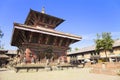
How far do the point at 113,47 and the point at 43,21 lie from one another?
967 inches

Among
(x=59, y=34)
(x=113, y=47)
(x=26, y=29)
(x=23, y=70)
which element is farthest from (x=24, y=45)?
(x=113, y=47)

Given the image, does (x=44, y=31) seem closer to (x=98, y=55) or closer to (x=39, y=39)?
(x=39, y=39)

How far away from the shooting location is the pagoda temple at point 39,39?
18.1m

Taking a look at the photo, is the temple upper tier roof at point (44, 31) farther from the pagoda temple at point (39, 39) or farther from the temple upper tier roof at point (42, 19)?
the temple upper tier roof at point (42, 19)

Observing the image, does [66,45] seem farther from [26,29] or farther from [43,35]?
[26,29]

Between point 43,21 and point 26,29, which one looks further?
point 43,21

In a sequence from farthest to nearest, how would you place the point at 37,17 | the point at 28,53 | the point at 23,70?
the point at 37,17 < the point at 28,53 < the point at 23,70

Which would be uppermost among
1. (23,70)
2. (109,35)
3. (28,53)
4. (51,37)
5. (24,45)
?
(109,35)

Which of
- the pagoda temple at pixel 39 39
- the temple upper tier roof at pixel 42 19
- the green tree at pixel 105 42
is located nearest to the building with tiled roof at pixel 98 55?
the green tree at pixel 105 42

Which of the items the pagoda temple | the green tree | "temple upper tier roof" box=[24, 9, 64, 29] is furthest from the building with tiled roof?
the pagoda temple

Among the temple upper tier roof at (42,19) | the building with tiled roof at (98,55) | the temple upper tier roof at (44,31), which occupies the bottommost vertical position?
the building with tiled roof at (98,55)

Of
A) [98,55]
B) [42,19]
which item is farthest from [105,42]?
[42,19]

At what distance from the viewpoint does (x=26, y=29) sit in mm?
17203

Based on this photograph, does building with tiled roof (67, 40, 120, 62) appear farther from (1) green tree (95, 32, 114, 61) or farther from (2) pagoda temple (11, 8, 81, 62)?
(2) pagoda temple (11, 8, 81, 62)
